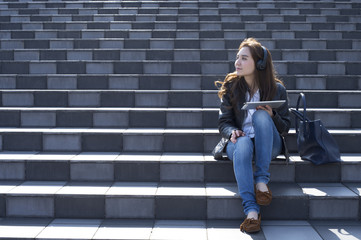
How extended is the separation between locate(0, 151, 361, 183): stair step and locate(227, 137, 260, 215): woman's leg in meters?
0.43

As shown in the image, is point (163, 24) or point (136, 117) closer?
point (136, 117)

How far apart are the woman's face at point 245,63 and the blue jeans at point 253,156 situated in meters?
0.37

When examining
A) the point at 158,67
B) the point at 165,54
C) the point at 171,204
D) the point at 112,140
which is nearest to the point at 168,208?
the point at 171,204

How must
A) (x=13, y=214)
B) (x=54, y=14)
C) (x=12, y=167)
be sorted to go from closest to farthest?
(x=13, y=214) → (x=12, y=167) → (x=54, y=14)

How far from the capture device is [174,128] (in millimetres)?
4094

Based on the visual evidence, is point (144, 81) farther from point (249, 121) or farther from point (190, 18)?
point (190, 18)

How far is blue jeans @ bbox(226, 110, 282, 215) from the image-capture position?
293cm

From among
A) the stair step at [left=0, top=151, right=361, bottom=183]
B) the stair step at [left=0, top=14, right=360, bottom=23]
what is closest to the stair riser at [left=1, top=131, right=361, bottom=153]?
the stair step at [left=0, top=151, right=361, bottom=183]

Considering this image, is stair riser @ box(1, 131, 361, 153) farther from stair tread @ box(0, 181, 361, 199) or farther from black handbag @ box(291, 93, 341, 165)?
black handbag @ box(291, 93, 341, 165)

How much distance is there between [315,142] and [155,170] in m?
1.31

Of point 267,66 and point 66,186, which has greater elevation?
point 267,66

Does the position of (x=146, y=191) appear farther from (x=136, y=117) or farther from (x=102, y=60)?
(x=102, y=60)

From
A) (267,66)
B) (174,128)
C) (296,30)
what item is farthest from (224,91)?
(296,30)

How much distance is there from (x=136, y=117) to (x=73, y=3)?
4.42 meters
